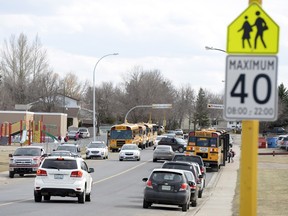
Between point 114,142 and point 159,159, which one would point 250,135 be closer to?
point 159,159

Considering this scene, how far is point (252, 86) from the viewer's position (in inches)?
291

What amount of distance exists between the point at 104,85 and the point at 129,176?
125985 millimetres

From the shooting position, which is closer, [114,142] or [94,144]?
[94,144]

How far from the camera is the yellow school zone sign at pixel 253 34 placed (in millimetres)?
7434

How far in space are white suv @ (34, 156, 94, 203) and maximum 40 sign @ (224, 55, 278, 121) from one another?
19.1 metres

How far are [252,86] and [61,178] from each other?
19.4 metres

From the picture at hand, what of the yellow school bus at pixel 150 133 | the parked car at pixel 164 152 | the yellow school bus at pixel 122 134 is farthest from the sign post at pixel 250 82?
the yellow school bus at pixel 150 133

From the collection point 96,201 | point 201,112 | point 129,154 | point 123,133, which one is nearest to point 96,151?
point 129,154

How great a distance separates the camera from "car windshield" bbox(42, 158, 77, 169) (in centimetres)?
2639

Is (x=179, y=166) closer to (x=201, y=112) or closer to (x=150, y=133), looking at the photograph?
(x=150, y=133)

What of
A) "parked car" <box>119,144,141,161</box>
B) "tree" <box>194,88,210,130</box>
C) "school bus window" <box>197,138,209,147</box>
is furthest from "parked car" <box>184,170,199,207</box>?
"tree" <box>194,88,210,130</box>

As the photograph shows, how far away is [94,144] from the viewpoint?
68375 millimetres

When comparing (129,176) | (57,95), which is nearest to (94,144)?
(129,176)

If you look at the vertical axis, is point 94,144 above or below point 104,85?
below
